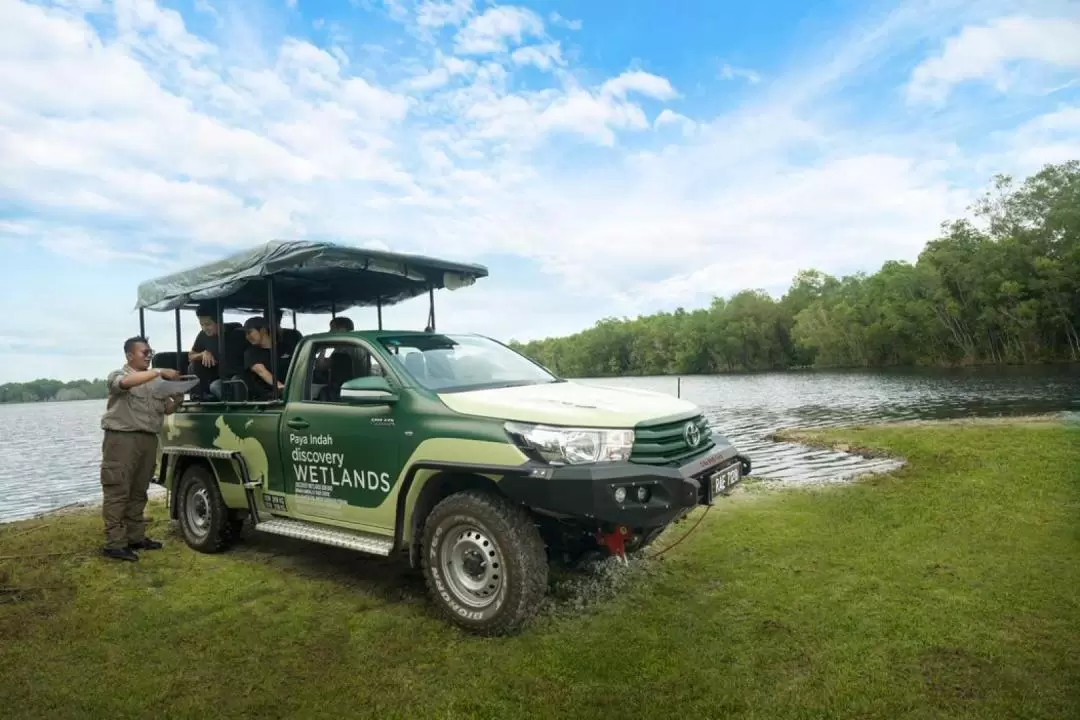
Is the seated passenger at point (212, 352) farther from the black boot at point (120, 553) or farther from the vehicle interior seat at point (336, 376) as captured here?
the vehicle interior seat at point (336, 376)

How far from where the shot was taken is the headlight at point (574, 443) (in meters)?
4.52

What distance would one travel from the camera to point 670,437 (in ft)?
16.0

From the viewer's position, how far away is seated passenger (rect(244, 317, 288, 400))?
24.0 feet

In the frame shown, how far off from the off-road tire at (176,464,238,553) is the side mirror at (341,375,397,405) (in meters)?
2.83

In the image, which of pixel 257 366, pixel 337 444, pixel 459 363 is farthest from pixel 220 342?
pixel 459 363

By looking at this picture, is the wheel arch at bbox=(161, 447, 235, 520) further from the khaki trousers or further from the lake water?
the lake water

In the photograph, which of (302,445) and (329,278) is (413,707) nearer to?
(302,445)

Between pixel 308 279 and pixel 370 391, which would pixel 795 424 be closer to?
pixel 308 279

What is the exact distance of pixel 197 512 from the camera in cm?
748

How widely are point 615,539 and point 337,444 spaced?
244 centimetres

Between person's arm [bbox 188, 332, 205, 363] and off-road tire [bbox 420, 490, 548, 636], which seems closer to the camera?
off-road tire [bbox 420, 490, 548, 636]

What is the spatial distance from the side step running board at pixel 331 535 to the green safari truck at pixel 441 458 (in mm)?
17

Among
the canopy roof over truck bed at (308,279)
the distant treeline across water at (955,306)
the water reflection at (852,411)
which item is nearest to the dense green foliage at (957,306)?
the distant treeline across water at (955,306)

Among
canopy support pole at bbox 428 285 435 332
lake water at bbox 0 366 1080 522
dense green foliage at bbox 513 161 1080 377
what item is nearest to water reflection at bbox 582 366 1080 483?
lake water at bbox 0 366 1080 522
